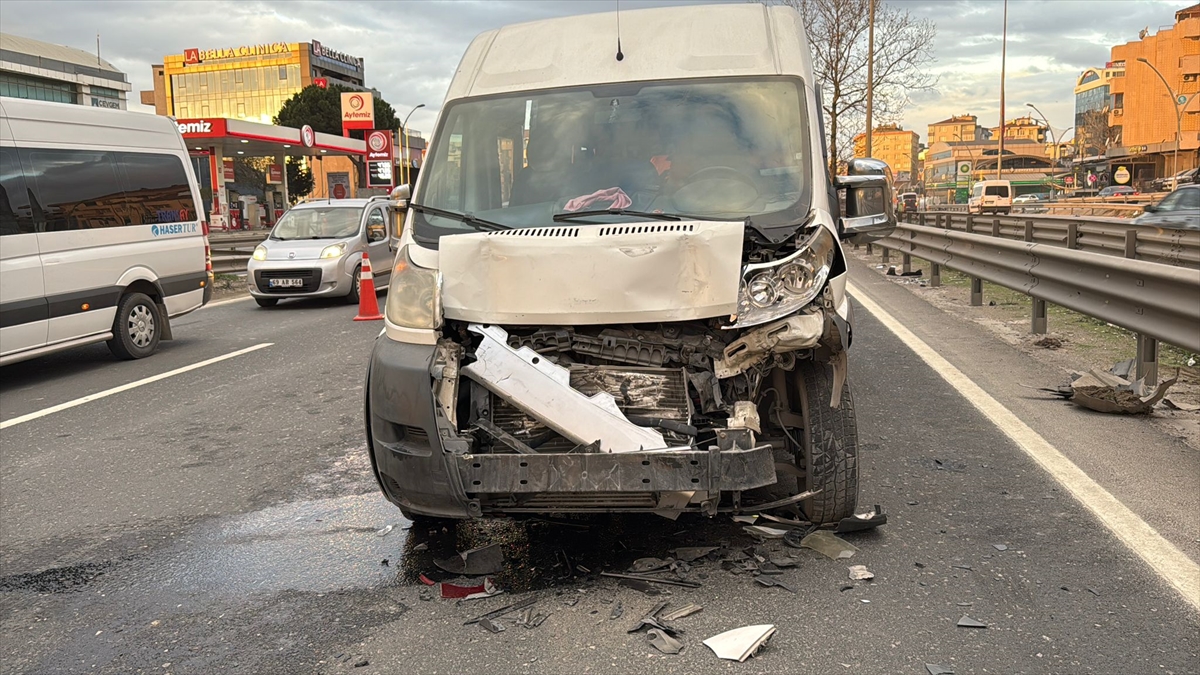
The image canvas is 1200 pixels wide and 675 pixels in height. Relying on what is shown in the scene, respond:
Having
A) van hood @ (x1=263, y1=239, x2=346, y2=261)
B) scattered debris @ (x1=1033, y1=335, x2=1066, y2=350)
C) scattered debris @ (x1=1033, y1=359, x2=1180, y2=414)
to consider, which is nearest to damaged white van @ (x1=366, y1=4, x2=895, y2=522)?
scattered debris @ (x1=1033, y1=359, x2=1180, y2=414)

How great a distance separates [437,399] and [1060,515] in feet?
9.20

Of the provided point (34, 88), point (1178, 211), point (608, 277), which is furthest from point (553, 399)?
point (34, 88)

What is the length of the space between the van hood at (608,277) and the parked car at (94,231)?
6.65 metres

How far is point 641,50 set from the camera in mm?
5113

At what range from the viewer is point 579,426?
141 inches

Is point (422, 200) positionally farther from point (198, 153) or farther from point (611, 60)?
point (198, 153)

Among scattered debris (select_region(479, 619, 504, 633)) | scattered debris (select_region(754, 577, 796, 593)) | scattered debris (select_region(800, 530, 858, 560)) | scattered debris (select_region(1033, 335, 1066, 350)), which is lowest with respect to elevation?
scattered debris (select_region(479, 619, 504, 633))

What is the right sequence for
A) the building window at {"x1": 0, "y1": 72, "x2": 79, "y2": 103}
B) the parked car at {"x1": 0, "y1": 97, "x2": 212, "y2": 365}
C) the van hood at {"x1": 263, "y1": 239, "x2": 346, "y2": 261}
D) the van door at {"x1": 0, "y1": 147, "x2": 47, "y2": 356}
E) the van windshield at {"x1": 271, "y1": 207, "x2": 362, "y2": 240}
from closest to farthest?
the van door at {"x1": 0, "y1": 147, "x2": 47, "y2": 356} → the parked car at {"x1": 0, "y1": 97, "x2": 212, "y2": 365} → the van hood at {"x1": 263, "y1": 239, "x2": 346, "y2": 261} → the van windshield at {"x1": 271, "y1": 207, "x2": 362, "y2": 240} → the building window at {"x1": 0, "y1": 72, "x2": 79, "y2": 103}

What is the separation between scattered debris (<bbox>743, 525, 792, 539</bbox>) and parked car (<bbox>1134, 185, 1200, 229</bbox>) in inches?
582

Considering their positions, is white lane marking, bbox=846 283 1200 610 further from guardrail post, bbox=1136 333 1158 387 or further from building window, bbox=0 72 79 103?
building window, bbox=0 72 79 103

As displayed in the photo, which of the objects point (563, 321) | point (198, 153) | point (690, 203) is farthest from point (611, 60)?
point (198, 153)

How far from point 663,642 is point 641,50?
312 cm

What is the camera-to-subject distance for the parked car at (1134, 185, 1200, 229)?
1628 centimetres

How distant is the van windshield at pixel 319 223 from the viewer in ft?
52.7
